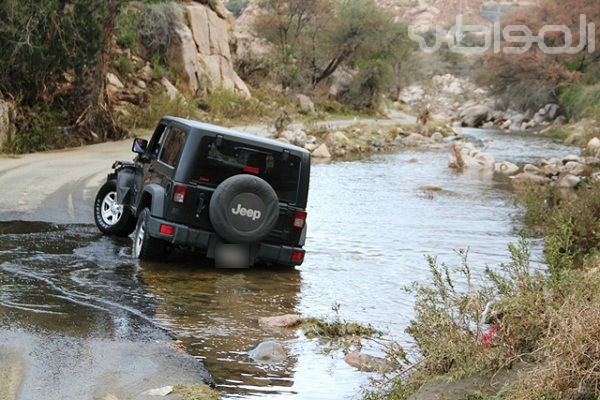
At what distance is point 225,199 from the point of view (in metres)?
9.70

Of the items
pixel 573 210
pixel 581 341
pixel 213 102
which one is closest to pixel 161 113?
pixel 213 102

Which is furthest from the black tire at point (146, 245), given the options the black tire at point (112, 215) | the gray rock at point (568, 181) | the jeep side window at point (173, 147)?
the gray rock at point (568, 181)

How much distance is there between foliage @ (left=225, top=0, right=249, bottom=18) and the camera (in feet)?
379

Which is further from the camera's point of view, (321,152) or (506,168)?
(321,152)

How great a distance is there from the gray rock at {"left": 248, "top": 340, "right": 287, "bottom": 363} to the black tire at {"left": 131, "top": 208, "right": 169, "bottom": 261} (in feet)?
11.3

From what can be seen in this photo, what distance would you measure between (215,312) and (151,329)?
1096mm

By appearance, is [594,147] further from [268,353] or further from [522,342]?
[522,342]

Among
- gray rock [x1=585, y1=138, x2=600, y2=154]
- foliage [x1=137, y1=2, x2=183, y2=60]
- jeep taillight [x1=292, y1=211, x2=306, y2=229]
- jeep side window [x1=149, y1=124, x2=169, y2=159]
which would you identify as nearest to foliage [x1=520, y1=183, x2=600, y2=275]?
jeep taillight [x1=292, y1=211, x2=306, y2=229]

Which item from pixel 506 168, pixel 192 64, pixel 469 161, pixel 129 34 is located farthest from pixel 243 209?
pixel 192 64

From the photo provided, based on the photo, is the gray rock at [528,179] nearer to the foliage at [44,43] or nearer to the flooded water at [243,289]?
the flooded water at [243,289]

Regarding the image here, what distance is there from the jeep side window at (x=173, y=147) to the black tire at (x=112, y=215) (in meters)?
1.71

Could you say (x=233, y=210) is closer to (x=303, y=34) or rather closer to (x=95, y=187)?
(x=95, y=187)

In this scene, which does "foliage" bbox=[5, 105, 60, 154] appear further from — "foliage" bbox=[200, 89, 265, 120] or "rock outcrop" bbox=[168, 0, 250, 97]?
"rock outcrop" bbox=[168, 0, 250, 97]

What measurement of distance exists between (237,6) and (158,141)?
358 feet
